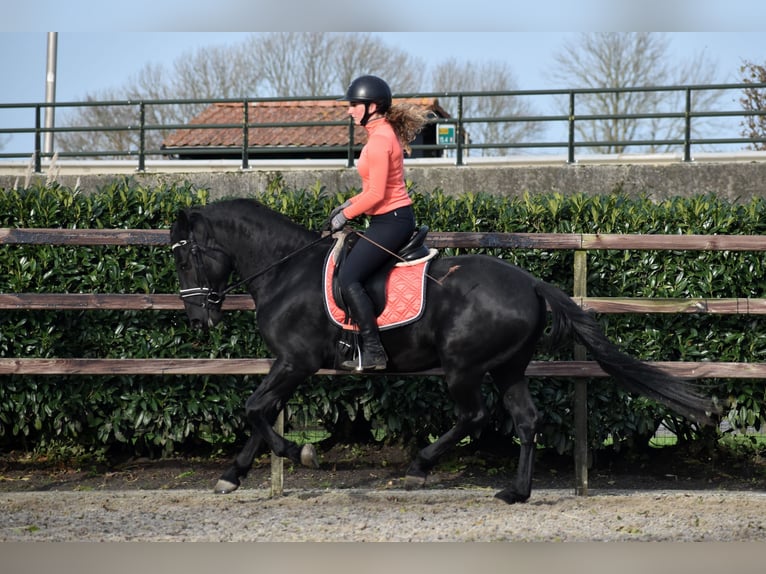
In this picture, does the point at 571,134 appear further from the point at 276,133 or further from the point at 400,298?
the point at 276,133

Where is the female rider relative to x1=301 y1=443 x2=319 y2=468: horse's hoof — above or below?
above

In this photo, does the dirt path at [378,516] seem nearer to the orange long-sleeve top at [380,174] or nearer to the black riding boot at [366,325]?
the black riding boot at [366,325]

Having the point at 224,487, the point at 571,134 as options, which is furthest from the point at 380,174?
the point at 571,134

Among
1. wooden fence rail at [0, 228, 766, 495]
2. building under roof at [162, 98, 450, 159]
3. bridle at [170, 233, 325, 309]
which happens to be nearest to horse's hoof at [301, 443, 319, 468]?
wooden fence rail at [0, 228, 766, 495]

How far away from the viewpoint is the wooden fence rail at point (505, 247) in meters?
6.81

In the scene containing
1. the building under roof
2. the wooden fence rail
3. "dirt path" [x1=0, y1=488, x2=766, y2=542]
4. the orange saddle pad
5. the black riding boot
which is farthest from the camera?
the building under roof

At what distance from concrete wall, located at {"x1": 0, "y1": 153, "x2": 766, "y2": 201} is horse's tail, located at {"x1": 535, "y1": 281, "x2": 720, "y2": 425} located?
6.86m

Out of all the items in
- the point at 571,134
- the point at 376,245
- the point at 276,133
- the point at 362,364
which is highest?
the point at 276,133

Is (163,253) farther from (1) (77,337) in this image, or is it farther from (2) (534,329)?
(2) (534,329)

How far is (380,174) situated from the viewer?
6016mm

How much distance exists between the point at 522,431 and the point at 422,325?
41.7 inches

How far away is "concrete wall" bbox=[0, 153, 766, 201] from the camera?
13711 mm

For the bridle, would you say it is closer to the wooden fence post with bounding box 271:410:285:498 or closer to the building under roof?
the wooden fence post with bounding box 271:410:285:498

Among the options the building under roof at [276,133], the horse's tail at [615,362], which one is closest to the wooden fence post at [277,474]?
the horse's tail at [615,362]
